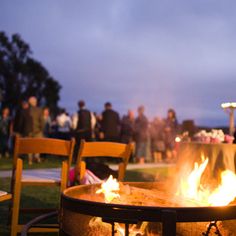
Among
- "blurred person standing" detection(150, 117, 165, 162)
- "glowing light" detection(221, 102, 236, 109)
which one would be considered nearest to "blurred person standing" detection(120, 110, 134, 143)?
"blurred person standing" detection(150, 117, 165, 162)

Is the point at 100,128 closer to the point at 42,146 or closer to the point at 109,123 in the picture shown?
the point at 109,123

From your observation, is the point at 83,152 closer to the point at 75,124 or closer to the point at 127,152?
the point at 127,152

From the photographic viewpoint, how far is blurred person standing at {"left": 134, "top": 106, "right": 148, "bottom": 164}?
12814 mm

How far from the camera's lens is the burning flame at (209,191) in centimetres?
294

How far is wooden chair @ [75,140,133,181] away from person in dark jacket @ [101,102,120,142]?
Result: 24.8 ft

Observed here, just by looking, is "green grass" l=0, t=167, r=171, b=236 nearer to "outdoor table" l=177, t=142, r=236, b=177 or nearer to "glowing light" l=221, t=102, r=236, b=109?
"outdoor table" l=177, t=142, r=236, b=177

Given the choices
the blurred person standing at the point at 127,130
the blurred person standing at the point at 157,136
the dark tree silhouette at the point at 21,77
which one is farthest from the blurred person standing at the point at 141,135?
the dark tree silhouette at the point at 21,77

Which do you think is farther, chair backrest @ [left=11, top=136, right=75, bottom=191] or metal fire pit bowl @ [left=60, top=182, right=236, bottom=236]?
chair backrest @ [left=11, top=136, right=75, bottom=191]

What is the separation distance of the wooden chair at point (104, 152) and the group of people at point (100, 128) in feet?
22.1

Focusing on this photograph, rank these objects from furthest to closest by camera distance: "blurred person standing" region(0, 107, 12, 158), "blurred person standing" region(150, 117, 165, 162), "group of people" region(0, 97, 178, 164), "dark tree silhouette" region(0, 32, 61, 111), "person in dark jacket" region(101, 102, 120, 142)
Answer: "dark tree silhouette" region(0, 32, 61, 111), "blurred person standing" region(150, 117, 165, 162), "blurred person standing" region(0, 107, 12, 158), "person in dark jacket" region(101, 102, 120, 142), "group of people" region(0, 97, 178, 164)

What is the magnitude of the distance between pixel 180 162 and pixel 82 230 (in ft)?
9.05

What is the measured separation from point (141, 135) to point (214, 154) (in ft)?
26.8

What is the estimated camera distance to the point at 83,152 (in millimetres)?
4125

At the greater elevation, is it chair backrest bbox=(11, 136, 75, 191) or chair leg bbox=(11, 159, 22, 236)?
chair backrest bbox=(11, 136, 75, 191)
